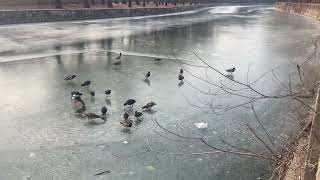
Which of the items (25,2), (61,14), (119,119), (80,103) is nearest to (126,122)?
(119,119)

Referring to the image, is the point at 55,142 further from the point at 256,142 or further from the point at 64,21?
the point at 64,21

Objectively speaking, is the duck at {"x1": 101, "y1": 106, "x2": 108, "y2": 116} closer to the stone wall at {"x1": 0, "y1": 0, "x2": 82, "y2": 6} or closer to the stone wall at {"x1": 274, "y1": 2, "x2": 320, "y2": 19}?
the stone wall at {"x1": 0, "y1": 0, "x2": 82, "y2": 6}

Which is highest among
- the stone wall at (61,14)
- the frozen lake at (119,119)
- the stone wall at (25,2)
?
the stone wall at (25,2)

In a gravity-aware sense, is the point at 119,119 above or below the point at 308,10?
above

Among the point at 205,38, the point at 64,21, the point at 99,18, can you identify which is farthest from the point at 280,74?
the point at 99,18

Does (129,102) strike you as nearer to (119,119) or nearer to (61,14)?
(119,119)

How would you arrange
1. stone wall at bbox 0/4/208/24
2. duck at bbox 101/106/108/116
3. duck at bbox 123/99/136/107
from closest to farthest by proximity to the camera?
duck at bbox 101/106/108/116, duck at bbox 123/99/136/107, stone wall at bbox 0/4/208/24

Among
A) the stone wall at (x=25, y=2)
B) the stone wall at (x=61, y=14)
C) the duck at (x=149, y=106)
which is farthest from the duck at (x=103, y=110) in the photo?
the stone wall at (x=25, y=2)

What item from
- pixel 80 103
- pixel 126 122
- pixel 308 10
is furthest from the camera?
pixel 308 10

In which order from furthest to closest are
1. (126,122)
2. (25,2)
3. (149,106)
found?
Result: 1. (25,2)
2. (149,106)
3. (126,122)

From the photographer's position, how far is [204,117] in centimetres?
994

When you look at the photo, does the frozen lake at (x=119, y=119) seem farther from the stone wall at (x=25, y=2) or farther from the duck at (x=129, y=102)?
the stone wall at (x=25, y=2)

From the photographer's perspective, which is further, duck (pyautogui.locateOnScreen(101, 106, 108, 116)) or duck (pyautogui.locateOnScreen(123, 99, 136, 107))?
duck (pyautogui.locateOnScreen(123, 99, 136, 107))

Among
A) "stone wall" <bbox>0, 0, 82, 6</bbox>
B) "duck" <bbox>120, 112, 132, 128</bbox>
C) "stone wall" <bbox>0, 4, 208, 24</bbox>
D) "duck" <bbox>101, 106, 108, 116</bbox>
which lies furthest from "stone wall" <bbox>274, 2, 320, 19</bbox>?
"duck" <bbox>120, 112, 132, 128</bbox>
